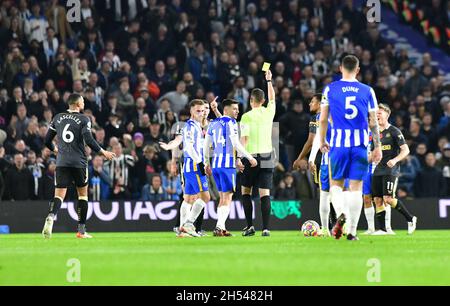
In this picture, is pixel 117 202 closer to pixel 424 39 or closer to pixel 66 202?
pixel 66 202

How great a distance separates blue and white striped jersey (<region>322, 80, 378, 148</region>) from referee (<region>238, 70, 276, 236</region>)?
3.16m

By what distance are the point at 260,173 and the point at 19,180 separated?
278 inches

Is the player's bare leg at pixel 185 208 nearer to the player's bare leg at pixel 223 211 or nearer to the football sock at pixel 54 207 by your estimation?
the player's bare leg at pixel 223 211

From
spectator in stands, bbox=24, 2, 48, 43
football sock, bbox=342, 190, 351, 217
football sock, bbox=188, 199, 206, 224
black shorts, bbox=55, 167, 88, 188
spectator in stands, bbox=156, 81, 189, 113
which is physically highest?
spectator in stands, bbox=24, 2, 48, 43

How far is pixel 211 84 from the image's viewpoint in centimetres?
2445

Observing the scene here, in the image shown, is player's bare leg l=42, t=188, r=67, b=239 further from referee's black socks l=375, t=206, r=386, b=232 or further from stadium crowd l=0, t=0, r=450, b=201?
stadium crowd l=0, t=0, r=450, b=201

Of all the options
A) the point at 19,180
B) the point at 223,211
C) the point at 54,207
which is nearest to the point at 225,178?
the point at 223,211

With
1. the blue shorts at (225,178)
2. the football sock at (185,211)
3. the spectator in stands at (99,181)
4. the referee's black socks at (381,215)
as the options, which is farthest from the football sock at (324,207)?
the spectator in stands at (99,181)

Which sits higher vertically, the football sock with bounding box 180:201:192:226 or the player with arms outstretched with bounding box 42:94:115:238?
the player with arms outstretched with bounding box 42:94:115:238

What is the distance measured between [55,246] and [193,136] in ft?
10.6

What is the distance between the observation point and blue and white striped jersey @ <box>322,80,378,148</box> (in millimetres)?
12469

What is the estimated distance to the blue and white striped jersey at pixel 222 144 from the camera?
50.9 feet

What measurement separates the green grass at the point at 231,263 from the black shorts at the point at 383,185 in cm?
330

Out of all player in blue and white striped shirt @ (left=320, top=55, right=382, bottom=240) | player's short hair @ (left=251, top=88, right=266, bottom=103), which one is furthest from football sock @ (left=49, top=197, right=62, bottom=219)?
player in blue and white striped shirt @ (left=320, top=55, right=382, bottom=240)
